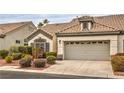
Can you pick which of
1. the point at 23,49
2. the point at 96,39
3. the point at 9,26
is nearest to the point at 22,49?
the point at 23,49

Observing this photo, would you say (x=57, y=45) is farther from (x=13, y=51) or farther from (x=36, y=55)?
(x=13, y=51)

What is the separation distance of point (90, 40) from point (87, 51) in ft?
4.12

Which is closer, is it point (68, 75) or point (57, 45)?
point (68, 75)

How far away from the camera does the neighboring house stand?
26984 mm

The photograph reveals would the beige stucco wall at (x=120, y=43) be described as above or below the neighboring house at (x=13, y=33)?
below

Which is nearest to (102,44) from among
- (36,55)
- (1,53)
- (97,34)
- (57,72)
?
(97,34)

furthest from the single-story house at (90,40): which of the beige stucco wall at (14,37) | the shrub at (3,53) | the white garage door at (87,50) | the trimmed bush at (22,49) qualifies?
the beige stucco wall at (14,37)

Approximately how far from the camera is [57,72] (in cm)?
1377

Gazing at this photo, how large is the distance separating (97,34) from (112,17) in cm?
472

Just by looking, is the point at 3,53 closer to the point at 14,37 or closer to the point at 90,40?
the point at 14,37

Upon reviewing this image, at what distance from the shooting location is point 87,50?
69.1 ft

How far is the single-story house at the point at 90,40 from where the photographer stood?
19875 mm

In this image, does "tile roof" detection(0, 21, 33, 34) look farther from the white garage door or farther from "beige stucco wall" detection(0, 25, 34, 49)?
the white garage door

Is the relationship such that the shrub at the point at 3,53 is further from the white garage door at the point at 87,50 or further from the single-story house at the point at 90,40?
the white garage door at the point at 87,50
